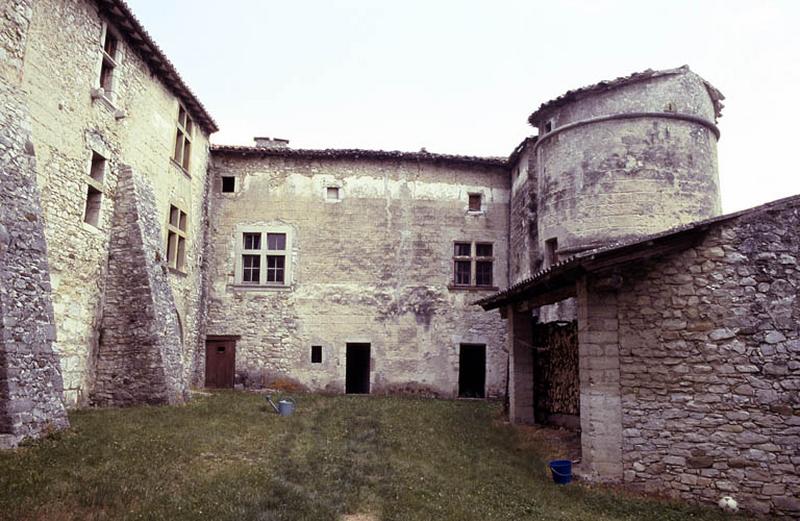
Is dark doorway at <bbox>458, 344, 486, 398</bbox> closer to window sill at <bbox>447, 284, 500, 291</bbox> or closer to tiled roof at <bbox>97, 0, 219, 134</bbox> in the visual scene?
window sill at <bbox>447, 284, 500, 291</bbox>

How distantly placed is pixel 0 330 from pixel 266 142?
1315 cm

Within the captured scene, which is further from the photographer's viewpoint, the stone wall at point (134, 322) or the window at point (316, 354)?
the window at point (316, 354)

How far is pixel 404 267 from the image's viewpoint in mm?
18438

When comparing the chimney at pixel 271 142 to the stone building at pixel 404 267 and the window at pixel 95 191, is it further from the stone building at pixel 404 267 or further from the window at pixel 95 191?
the window at pixel 95 191

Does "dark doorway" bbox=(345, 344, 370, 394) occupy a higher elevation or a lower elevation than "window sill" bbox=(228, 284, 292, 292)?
lower

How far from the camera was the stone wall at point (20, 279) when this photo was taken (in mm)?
7652

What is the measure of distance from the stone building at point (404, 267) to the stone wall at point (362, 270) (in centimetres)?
7

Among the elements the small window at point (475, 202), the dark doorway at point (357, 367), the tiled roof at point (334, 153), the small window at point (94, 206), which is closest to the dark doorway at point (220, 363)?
the dark doorway at point (357, 367)

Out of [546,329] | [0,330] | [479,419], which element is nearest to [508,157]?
[546,329]

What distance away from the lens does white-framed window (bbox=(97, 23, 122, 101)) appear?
12.3 meters

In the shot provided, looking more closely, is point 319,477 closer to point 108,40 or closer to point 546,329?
point 546,329

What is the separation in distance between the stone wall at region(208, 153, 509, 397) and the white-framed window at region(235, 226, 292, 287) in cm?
20

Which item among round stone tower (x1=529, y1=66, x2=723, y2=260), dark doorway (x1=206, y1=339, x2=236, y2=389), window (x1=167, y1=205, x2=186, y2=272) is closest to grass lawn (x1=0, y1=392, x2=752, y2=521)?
window (x1=167, y1=205, x2=186, y2=272)

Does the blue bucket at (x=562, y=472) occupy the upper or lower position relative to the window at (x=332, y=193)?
lower
